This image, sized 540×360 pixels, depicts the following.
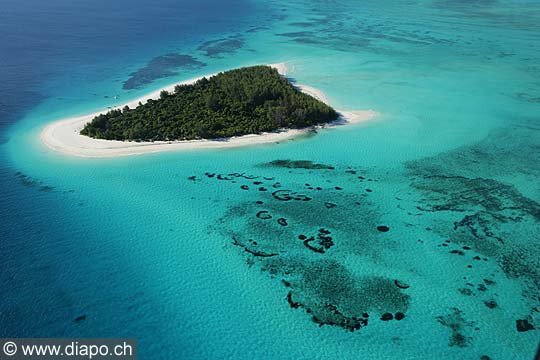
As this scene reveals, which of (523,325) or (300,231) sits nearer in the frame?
(523,325)

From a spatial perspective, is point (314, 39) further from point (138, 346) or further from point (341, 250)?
point (138, 346)

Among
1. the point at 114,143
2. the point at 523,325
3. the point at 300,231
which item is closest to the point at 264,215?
the point at 300,231

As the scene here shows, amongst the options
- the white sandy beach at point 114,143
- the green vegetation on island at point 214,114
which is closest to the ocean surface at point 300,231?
the white sandy beach at point 114,143

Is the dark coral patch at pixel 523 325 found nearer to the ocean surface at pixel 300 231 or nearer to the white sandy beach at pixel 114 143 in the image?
the ocean surface at pixel 300 231

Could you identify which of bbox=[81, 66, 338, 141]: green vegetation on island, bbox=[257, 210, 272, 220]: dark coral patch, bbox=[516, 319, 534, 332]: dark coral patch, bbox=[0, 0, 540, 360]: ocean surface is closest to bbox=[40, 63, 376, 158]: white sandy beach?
bbox=[81, 66, 338, 141]: green vegetation on island

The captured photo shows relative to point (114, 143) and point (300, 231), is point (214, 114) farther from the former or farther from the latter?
Result: point (300, 231)
